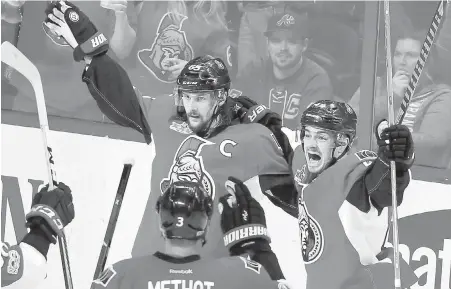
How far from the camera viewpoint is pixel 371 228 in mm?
3910

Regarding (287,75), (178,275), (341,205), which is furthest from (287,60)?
(178,275)

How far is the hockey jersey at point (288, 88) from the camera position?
5.14 m

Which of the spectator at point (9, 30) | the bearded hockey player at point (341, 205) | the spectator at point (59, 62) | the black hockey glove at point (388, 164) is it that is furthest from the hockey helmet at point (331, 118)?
the spectator at point (9, 30)

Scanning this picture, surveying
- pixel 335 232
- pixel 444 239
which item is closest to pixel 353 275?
pixel 335 232

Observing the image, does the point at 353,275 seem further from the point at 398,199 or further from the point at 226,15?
the point at 226,15

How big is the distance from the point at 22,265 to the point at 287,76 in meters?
1.80

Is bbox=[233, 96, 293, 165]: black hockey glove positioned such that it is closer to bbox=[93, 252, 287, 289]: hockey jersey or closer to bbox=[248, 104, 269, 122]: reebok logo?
bbox=[248, 104, 269, 122]: reebok logo

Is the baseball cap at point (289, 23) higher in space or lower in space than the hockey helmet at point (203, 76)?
higher

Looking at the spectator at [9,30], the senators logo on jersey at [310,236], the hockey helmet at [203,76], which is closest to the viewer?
the senators logo on jersey at [310,236]

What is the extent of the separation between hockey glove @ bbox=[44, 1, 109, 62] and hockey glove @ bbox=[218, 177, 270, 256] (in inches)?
26.4

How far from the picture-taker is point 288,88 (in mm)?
5180

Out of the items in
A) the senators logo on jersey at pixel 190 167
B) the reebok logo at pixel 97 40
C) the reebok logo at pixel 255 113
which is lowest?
the senators logo on jersey at pixel 190 167

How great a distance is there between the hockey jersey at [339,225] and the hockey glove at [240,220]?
0.51 ft

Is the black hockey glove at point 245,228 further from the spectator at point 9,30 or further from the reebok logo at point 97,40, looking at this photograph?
the spectator at point 9,30
